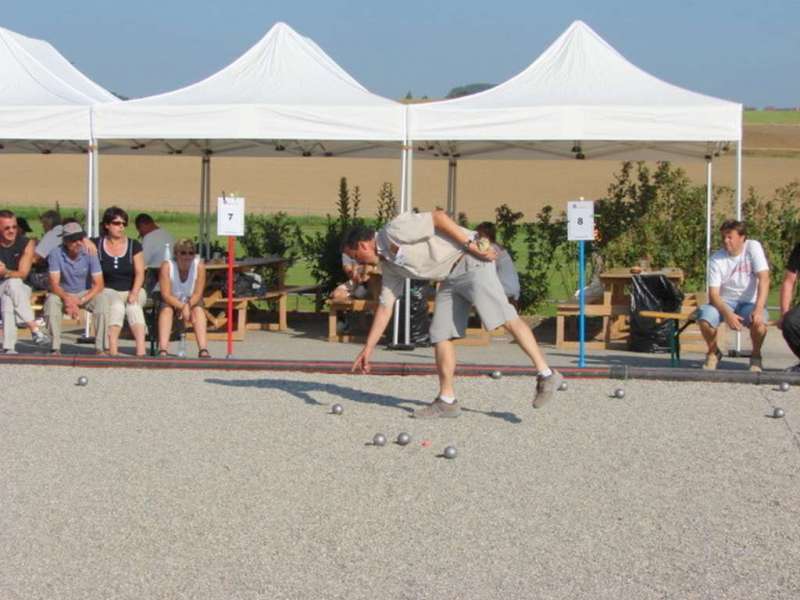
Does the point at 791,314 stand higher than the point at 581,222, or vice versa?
the point at 581,222

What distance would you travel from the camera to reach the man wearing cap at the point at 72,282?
12070 mm

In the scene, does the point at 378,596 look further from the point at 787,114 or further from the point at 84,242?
the point at 787,114

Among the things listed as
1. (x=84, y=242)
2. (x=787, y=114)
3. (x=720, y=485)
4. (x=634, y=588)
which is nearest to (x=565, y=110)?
(x=84, y=242)

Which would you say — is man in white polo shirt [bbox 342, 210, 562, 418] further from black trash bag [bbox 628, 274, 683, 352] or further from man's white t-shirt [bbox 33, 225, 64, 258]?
man's white t-shirt [bbox 33, 225, 64, 258]

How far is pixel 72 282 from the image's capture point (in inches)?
480

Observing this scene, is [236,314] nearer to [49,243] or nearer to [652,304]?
[49,243]

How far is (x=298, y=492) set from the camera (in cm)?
711

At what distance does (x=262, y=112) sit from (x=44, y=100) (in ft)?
7.97

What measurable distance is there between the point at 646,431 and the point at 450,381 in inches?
49.6

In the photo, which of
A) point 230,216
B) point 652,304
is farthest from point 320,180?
point 230,216

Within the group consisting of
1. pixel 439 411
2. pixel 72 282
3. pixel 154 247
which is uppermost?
pixel 154 247

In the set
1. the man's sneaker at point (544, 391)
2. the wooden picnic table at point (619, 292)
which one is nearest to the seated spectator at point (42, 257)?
the wooden picnic table at point (619, 292)

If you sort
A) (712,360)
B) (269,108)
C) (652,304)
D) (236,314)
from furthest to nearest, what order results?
(236,314), (652,304), (269,108), (712,360)

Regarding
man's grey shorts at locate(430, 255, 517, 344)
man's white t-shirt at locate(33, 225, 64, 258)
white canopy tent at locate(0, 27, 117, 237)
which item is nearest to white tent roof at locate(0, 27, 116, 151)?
white canopy tent at locate(0, 27, 117, 237)
